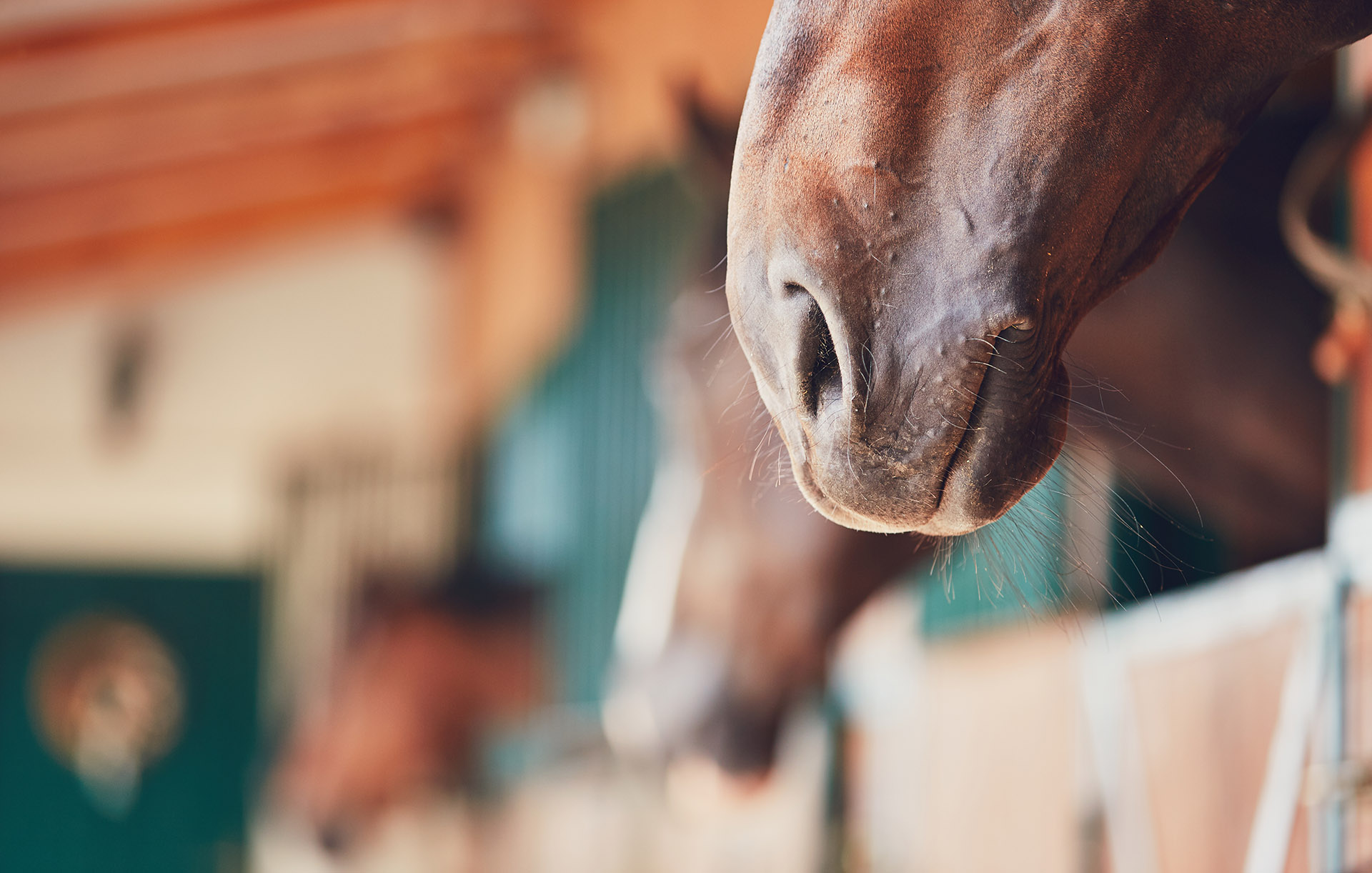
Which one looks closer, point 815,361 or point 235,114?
point 815,361

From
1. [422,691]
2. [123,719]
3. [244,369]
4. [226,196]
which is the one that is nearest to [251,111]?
[226,196]

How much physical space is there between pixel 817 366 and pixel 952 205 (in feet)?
0.33

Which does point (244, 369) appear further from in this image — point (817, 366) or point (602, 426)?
point (817, 366)

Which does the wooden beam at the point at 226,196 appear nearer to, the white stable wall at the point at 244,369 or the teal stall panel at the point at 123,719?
the white stable wall at the point at 244,369

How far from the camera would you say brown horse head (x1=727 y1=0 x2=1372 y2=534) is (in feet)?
2.15

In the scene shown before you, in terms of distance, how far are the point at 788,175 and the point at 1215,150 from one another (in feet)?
0.75

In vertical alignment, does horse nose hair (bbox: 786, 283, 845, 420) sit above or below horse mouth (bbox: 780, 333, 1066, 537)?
above

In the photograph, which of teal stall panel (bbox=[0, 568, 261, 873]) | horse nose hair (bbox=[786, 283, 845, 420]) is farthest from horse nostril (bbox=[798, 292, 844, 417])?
teal stall panel (bbox=[0, 568, 261, 873])

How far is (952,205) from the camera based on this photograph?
68cm

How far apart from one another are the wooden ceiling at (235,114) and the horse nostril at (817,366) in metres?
3.54

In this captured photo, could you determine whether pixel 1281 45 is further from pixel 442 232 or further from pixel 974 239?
pixel 442 232

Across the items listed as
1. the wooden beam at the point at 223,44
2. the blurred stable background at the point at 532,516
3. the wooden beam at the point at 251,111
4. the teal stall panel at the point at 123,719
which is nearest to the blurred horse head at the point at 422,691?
the blurred stable background at the point at 532,516

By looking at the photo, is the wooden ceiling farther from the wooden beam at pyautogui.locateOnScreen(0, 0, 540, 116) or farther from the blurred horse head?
the blurred horse head

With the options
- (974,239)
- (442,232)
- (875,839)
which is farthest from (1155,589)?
(442,232)
